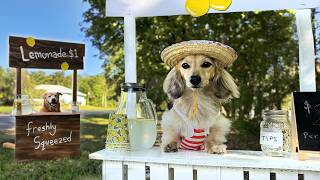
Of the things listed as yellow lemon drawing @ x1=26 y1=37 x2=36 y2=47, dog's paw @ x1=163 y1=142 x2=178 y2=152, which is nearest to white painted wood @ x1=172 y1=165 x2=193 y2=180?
dog's paw @ x1=163 y1=142 x2=178 y2=152

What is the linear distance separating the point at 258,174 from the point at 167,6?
0.59 metres

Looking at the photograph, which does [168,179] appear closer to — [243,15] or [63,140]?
[63,140]

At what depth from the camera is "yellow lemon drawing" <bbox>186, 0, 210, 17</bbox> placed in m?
1.06

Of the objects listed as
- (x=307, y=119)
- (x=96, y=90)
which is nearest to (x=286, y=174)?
(x=307, y=119)

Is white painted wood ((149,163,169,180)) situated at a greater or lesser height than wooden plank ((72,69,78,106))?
lesser

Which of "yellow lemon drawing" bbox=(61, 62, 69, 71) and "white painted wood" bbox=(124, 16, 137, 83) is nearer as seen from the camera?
"white painted wood" bbox=(124, 16, 137, 83)

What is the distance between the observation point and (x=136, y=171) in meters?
0.92

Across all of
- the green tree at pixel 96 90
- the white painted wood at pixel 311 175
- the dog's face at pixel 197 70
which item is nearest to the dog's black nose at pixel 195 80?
the dog's face at pixel 197 70

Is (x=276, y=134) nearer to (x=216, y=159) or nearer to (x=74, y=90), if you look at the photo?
(x=216, y=159)

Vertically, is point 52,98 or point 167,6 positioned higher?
point 167,6

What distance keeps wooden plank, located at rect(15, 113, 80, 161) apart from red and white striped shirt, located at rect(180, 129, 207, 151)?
1.43m

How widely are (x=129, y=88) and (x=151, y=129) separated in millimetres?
Result: 148

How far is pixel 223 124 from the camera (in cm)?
104

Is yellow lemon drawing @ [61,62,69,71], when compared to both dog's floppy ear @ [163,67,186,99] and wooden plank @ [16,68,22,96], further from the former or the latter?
dog's floppy ear @ [163,67,186,99]
